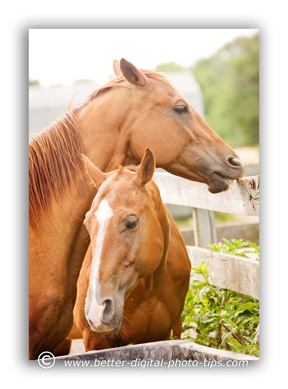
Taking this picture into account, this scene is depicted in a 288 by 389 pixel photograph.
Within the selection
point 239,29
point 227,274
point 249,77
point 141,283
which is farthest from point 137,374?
point 239,29

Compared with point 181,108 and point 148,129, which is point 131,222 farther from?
point 181,108

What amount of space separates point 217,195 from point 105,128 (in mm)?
552

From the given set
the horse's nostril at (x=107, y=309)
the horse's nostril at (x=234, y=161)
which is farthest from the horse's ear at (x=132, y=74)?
the horse's nostril at (x=107, y=309)

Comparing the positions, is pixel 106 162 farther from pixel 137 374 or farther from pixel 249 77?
pixel 137 374

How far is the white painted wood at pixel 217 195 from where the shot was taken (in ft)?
7.77

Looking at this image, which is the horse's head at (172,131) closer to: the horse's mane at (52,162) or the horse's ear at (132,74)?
the horse's ear at (132,74)

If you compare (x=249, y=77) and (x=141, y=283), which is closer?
(x=141, y=283)

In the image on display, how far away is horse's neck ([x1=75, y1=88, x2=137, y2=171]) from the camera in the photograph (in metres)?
2.27

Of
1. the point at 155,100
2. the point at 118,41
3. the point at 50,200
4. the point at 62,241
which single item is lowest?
the point at 62,241

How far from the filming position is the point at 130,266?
2.11 metres

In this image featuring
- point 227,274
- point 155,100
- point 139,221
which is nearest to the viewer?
point 139,221

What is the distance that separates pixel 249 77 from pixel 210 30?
0.85 feet

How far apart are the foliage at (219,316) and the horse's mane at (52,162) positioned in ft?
2.28
